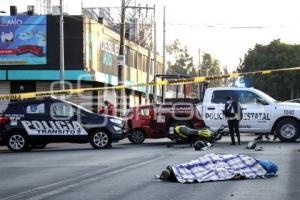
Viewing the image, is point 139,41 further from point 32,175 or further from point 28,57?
point 32,175

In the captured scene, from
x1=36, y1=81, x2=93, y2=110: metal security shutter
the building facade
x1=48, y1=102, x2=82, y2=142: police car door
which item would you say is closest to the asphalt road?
x1=48, y1=102, x2=82, y2=142: police car door

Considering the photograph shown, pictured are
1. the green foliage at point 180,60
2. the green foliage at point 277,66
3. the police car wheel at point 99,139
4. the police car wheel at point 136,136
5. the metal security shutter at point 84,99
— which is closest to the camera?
the police car wheel at point 99,139

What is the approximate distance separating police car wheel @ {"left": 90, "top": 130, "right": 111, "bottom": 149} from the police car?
36mm

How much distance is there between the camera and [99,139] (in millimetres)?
20469

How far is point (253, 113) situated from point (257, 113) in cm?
14

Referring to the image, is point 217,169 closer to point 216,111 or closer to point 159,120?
point 216,111

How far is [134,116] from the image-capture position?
23.1 metres

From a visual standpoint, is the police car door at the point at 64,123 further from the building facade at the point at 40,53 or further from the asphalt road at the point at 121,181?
the building facade at the point at 40,53

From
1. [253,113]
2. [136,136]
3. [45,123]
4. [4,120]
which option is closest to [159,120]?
[136,136]

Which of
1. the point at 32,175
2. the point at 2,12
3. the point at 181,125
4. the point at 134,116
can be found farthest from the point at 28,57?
the point at 32,175

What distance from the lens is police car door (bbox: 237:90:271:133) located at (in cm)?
2167

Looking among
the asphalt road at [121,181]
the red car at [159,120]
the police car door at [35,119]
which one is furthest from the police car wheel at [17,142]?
the red car at [159,120]

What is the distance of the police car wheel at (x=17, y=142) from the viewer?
20234 mm

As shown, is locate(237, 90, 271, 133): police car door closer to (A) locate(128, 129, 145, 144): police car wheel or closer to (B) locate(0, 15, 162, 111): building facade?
(A) locate(128, 129, 145, 144): police car wheel
